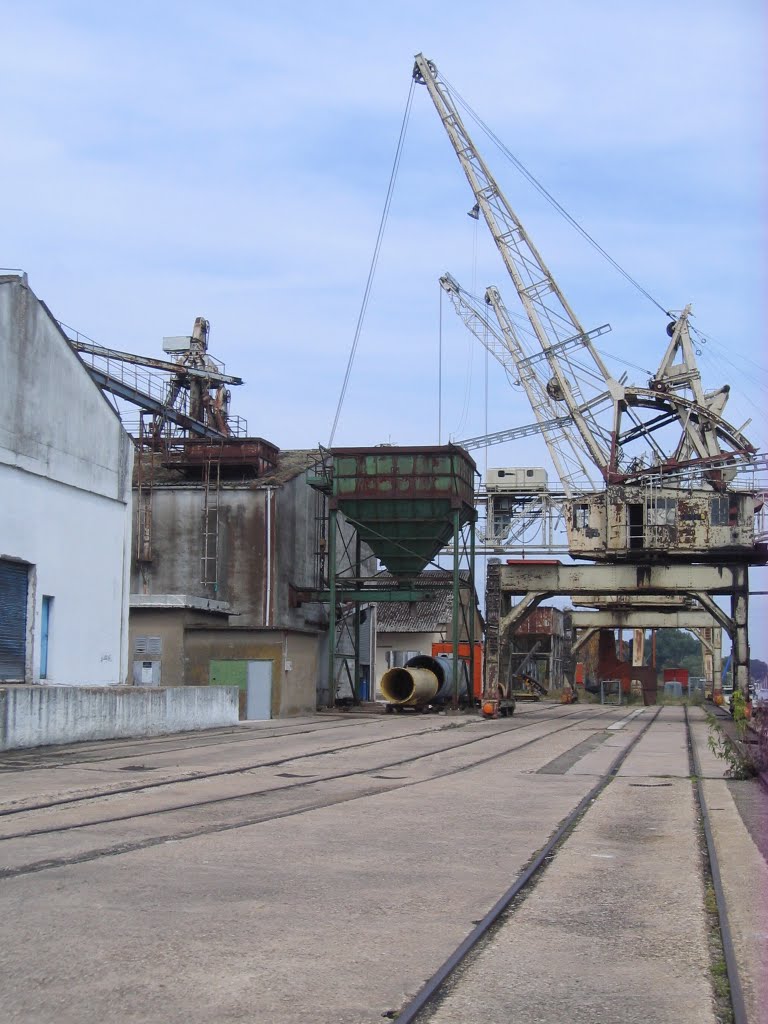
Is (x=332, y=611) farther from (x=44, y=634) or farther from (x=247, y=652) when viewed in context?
(x=44, y=634)

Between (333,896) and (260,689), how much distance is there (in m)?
28.5

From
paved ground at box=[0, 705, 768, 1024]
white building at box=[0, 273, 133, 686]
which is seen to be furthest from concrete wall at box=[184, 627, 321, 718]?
paved ground at box=[0, 705, 768, 1024]

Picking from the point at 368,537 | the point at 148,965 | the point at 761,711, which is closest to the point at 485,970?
the point at 148,965

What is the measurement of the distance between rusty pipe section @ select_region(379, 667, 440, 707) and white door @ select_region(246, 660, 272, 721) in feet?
18.4

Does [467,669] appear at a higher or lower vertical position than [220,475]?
lower

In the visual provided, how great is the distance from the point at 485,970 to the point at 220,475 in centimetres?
4076

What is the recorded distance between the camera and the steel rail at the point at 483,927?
18.7 feet

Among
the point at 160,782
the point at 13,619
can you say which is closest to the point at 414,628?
the point at 13,619

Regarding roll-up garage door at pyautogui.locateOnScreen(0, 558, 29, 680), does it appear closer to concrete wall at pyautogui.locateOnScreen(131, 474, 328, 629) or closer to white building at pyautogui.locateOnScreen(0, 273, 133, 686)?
white building at pyautogui.locateOnScreen(0, 273, 133, 686)

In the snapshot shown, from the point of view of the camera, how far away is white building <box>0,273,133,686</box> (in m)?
24.7

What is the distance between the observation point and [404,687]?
41156 mm

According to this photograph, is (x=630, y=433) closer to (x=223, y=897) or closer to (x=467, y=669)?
(x=467, y=669)

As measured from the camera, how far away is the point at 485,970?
645 cm

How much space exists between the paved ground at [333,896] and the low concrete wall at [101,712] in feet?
9.67
